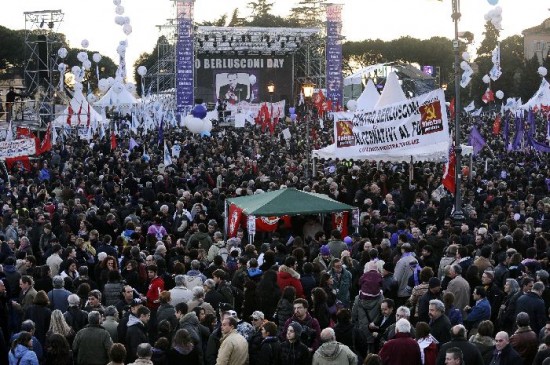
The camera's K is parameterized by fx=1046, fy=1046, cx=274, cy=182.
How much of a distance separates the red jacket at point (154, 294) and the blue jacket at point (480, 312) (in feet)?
10.8

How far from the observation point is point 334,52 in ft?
185

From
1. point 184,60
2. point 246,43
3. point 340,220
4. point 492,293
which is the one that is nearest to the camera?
point 492,293

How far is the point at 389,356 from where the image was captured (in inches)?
343

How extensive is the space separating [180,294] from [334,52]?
153 ft

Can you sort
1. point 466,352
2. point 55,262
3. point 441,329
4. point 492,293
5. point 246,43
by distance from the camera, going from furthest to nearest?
point 246,43 < point 55,262 < point 492,293 < point 441,329 < point 466,352

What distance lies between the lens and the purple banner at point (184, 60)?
173 ft

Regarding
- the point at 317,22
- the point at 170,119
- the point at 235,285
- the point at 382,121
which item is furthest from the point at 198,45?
the point at 235,285

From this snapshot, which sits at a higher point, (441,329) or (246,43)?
(246,43)

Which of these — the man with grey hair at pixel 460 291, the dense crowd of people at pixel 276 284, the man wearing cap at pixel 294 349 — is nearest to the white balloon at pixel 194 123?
the dense crowd of people at pixel 276 284

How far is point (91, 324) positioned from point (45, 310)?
3.33ft

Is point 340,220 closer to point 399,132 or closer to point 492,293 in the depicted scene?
point 399,132

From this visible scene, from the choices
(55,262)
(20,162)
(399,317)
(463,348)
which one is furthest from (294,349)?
(20,162)

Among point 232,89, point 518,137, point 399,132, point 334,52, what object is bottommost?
point 232,89

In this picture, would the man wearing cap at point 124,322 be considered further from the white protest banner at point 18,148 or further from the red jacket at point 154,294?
the white protest banner at point 18,148
